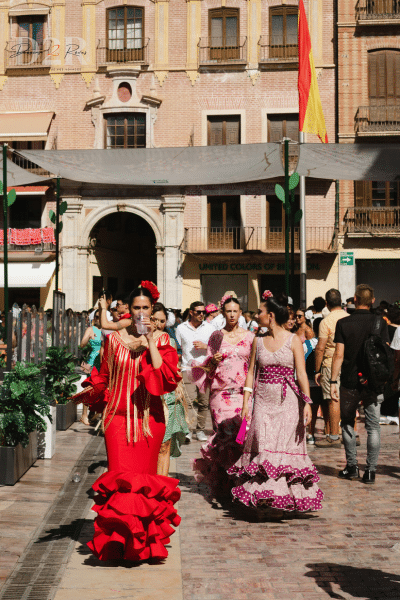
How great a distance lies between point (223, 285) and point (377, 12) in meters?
10.9

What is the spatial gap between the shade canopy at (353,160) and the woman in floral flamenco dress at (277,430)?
808 centimetres

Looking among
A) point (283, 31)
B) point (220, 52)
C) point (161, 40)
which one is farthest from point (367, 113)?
point (161, 40)

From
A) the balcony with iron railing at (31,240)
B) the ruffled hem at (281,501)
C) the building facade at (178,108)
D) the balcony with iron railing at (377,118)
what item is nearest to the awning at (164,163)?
the ruffled hem at (281,501)

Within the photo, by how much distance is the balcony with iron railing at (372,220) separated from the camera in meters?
28.4

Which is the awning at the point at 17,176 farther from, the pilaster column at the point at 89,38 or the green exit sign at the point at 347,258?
the green exit sign at the point at 347,258

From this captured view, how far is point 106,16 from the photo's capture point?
29.8 m

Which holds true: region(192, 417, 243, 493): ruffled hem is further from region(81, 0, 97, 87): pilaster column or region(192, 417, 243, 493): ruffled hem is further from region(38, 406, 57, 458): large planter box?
region(81, 0, 97, 87): pilaster column

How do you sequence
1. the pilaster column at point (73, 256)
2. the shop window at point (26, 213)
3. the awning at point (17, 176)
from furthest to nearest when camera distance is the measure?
1. the shop window at point (26, 213)
2. the pilaster column at point (73, 256)
3. the awning at point (17, 176)

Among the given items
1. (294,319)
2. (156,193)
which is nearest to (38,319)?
(294,319)

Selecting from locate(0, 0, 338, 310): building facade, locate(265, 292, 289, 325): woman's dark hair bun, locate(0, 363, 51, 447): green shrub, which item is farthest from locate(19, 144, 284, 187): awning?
locate(0, 0, 338, 310): building facade

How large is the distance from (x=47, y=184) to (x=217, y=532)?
25324 millimetres

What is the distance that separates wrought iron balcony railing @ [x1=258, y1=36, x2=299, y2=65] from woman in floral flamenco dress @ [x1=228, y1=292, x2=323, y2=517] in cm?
2378

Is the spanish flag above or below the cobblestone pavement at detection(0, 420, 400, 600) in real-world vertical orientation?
above

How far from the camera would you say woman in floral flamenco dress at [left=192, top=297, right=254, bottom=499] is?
733 centimetres
